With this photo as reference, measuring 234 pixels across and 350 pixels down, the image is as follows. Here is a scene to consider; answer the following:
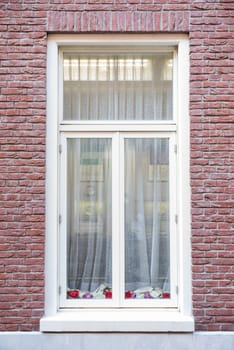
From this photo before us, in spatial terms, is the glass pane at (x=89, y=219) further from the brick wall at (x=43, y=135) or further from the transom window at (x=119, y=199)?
the brick wall at (x=43, y=135)

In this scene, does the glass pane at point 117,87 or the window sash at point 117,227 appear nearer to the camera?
the window sash at point 117,227

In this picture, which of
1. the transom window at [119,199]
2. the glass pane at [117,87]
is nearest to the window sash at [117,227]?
the transom window at [119,199]

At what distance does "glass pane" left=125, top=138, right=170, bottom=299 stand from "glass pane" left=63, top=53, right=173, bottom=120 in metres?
0.41

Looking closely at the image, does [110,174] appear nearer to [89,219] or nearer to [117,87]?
[89,219]

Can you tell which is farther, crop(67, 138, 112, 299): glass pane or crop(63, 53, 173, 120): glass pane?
crop(63, 53, 173, 120): glass pane

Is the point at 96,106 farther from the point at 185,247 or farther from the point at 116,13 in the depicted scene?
the point at 185,247

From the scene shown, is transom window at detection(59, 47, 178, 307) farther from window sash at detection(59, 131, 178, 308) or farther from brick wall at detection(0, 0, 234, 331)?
brick wall at detection(0, 0, 234, 331)

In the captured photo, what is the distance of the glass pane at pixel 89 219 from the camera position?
5.08 m

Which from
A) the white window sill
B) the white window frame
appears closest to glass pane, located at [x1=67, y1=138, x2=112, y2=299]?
the white window frame

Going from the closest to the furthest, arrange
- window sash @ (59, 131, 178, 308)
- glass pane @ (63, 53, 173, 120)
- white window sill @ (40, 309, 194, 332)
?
white window sill @ (40, 309, 194, 332) → window sash @ (59, 131, 178, 308) → glass pane @ (63, 53, 173, 120)

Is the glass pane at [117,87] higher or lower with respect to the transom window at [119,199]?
higher

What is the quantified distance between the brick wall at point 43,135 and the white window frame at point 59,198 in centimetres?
9

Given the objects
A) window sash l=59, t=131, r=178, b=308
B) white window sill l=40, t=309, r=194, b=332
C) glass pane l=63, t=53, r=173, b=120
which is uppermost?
glass pane l=63, t=53, r=173, b=120

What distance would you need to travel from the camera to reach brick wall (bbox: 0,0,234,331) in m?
4.82
